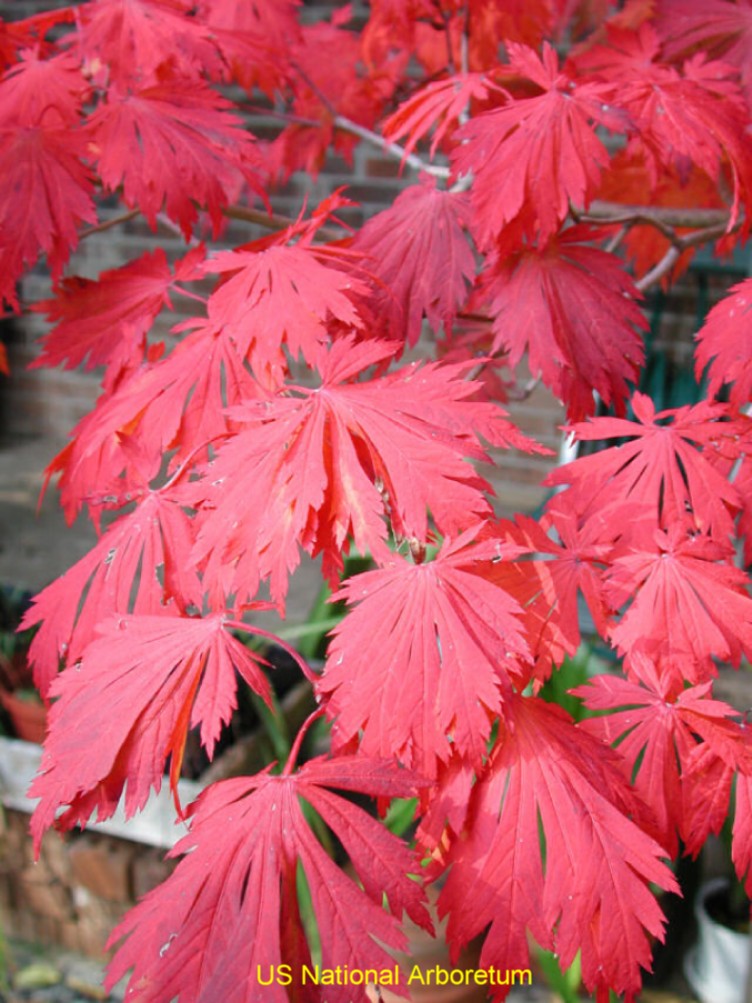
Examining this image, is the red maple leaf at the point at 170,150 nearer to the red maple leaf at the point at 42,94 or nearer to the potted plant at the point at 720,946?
the red maple leaf at the point at 42,94

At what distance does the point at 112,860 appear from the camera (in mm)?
1720

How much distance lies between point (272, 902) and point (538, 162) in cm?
65

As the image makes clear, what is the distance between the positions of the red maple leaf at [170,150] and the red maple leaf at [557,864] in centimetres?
60

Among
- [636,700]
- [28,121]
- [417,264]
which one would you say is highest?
[28,121]

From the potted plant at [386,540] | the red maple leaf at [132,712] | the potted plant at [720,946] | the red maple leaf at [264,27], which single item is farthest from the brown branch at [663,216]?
the potted plant at [720,946]

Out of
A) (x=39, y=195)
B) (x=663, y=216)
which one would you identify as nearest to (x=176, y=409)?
(x=39, y=195)

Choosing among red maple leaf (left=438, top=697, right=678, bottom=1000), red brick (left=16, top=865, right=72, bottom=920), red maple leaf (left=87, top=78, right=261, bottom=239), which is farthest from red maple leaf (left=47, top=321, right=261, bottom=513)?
red brick (left=16, top=865, right=72, bottom=920)

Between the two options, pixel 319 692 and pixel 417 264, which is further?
pixel 417 264

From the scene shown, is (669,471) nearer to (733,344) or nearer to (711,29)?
(733,344)

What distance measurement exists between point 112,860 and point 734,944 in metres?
1.12

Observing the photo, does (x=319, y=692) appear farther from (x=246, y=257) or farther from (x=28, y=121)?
(x=28, y=121)

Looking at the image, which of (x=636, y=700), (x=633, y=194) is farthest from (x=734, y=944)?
(x=633, y=194)

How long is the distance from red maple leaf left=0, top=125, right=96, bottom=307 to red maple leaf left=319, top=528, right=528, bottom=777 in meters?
0.50

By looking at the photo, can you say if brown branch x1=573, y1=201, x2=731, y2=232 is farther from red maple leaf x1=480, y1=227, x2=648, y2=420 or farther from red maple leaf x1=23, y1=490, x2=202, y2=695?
red maple leaf x1=23, y1=490, x2=202, y2=695
